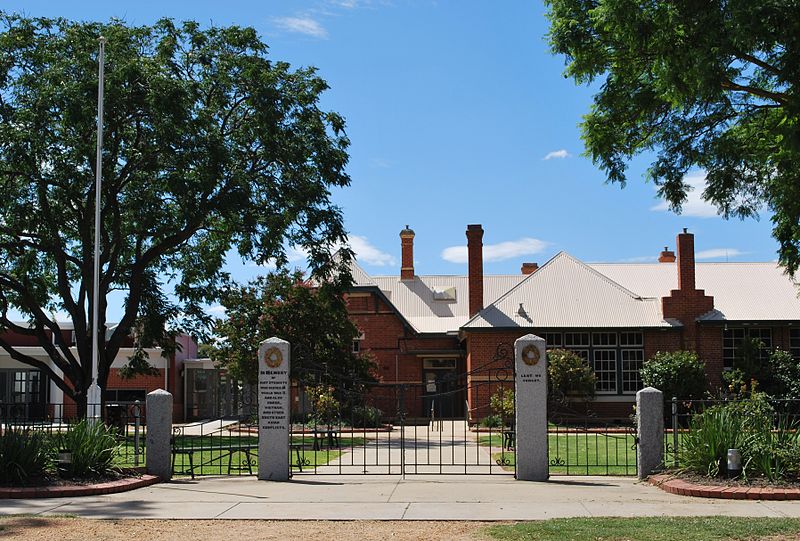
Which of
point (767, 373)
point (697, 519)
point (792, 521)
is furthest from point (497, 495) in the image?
point (767, 373)

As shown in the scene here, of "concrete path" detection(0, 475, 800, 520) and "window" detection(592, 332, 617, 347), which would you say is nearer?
"concrete path" detection(0, 475, 800, 520)

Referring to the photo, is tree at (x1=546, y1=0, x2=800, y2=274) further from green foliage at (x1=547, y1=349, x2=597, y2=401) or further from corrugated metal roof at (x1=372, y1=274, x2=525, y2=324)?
corrugated metal roof at (x1=372, y1=274, x2=525, y2=324)

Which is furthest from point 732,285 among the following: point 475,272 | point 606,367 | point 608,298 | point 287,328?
point 287,328

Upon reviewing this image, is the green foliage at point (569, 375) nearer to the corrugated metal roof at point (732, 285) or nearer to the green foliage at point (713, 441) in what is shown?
the corrugated metal roof at point (732, 285)

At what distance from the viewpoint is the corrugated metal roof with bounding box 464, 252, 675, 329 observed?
34.4m

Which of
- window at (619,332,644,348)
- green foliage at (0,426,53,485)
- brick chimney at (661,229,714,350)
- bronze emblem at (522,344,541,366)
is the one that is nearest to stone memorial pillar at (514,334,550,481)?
bronze emblem at (522,344,541,366)

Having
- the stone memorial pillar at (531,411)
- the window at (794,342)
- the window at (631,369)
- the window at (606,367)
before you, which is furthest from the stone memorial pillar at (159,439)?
the window at (794,342)

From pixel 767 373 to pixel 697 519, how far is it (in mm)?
24535

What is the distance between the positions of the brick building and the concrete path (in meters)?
16.8

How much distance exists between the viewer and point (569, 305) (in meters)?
35.5

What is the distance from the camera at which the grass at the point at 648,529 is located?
9.61m

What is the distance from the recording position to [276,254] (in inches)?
1145

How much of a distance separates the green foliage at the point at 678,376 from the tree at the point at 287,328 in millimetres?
10504

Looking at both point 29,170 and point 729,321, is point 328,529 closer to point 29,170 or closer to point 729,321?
point 29,170
